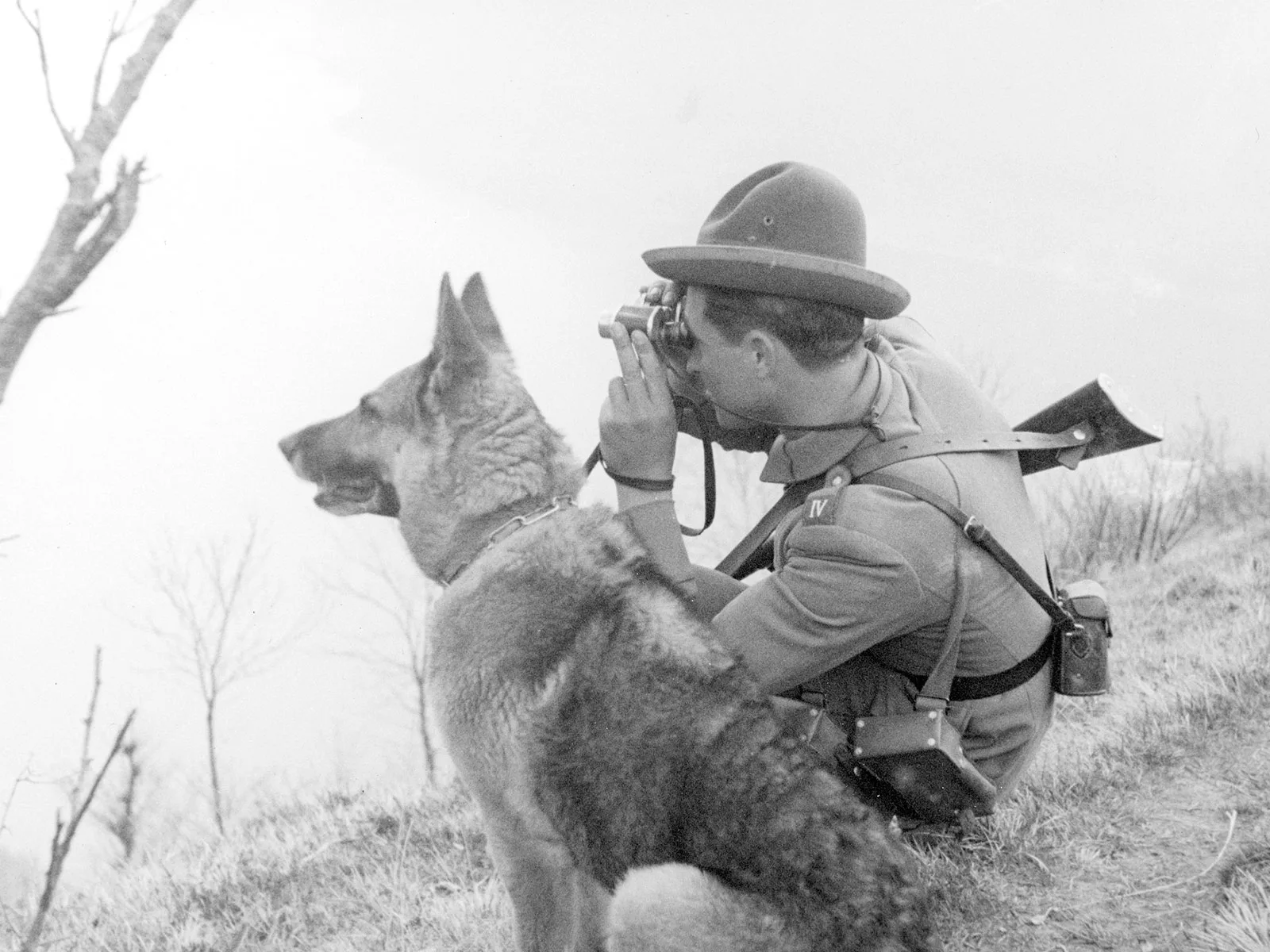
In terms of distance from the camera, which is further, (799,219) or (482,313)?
(482,313)

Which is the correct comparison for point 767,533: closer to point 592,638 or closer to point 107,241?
point 592,638

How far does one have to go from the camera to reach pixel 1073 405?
2965 mm

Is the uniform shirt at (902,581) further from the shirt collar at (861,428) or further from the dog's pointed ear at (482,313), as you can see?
the dog's pointed ear at (482,313)

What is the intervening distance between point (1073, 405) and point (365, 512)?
81.2 inches

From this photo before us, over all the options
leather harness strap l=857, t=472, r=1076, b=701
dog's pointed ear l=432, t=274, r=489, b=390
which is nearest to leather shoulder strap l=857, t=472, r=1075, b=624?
leather harness strap l=857, t=472, r=1076, b=701

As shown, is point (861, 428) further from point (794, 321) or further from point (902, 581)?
point (902, 581)

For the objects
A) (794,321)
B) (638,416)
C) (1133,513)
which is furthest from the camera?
(1133,513)

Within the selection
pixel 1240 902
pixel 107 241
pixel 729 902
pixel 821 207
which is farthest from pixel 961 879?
pixel 107 241

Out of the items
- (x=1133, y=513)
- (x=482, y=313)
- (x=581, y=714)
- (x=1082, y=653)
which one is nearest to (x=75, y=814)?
(x=581, y=714)

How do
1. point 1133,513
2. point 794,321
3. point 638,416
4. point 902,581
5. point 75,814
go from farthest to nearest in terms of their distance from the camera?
point 1133,513
point 638,416
point 794,321
point 902,581
point 75,814

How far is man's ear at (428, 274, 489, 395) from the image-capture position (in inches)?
110

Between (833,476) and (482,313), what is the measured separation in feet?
3.75

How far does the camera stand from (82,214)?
2096 mm

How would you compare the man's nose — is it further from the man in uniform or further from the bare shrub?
the bare shrub
